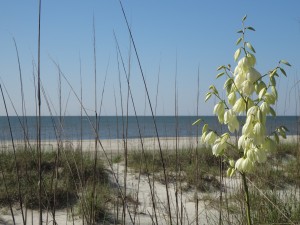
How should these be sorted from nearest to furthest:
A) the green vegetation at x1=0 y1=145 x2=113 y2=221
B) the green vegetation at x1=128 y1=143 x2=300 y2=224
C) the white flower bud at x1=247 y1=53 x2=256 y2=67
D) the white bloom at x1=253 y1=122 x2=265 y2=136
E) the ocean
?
1. the white bloom at x1=253 y1=122 x2=265 y2=136
2. the white flower bud at x1=247 y1=53 x2=256 y2=67
3. the ocean
4. the green vegetation at x1=128 y1=143 x2=300 y2=224
5. the green vegetation at x1=0 y1=145 x2=113 y2=221

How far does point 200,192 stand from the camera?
4.19 meters

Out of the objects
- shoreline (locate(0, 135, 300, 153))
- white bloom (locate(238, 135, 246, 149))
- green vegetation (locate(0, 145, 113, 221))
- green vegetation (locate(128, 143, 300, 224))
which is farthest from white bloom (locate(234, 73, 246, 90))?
green vegetation (locate(0, 145, 113, 221))

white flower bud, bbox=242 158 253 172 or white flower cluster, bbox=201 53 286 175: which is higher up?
white flower cluster, bbox=201 53 286 175

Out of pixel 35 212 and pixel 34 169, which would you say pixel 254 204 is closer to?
pixel 35 212

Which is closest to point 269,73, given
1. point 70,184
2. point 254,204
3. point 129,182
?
point 254,204

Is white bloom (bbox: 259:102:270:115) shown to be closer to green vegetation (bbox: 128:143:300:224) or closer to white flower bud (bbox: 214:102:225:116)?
white flower bud (bbox: 214:102:225:116)

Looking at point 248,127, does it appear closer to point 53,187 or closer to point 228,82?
point 228,82

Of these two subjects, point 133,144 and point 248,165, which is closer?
point 248,165

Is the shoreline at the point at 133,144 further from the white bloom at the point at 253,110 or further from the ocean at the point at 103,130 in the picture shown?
the white bloom at the point at 253,110

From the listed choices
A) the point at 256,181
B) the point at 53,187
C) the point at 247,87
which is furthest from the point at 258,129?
the point at 53,187

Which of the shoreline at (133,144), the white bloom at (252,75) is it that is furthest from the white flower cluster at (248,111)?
the shoreline at (133,144)

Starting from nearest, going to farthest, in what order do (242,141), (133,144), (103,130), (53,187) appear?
(242,141) < (53,187) < (133,144) < (103,130)

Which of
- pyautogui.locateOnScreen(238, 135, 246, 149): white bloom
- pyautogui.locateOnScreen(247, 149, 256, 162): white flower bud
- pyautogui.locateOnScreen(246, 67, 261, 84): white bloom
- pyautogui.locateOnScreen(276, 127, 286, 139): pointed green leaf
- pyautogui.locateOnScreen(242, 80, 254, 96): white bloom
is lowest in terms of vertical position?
pyautogui.locateOnScreen(247, 149, 256, 162): white flower bud

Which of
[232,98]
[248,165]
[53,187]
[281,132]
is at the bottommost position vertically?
[53,187]
